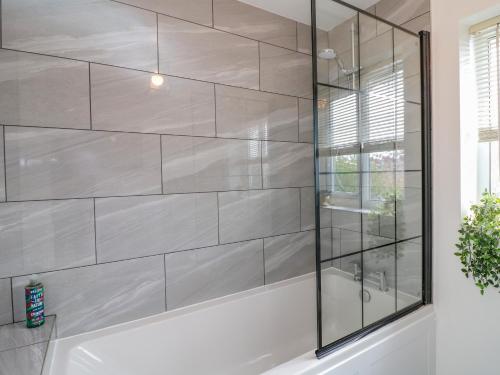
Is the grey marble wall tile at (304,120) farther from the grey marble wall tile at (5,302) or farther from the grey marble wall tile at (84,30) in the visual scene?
the grey marble wall tile at (5,302)

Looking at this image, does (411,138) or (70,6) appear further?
(411,138)

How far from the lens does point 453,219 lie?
1554 mm

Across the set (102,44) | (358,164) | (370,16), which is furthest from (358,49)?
(102,44)

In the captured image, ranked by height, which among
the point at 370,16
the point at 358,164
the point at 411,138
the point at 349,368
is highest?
the point at 370,16

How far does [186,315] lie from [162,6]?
183 centimetres

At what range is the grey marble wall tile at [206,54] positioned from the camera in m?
1.65

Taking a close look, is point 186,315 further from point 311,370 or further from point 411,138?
point 411,138

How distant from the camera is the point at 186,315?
169cm

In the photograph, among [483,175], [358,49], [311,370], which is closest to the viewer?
[311,370]

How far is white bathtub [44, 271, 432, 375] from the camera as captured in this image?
1.37 meters

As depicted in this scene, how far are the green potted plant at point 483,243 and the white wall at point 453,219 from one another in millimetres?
107

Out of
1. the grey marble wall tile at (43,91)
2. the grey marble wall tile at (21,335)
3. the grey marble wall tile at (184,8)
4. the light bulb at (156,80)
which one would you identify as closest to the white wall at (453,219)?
the grey marble wall tile at (184,8)

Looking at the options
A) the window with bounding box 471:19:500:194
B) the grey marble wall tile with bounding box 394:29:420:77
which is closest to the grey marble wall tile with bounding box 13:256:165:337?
the grey marble wall tile with bounding box 394:29:420:77

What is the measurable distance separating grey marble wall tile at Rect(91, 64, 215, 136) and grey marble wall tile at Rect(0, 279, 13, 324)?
0.86 metres
